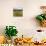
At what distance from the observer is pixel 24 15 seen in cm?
296

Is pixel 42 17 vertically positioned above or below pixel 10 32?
above

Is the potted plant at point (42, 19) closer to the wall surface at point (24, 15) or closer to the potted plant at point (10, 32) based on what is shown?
the wall surface at point (24, 15)

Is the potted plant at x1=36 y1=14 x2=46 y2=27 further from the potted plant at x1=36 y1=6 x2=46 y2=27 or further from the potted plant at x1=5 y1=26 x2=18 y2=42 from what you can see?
the potted plant at x1=5 y1=26 x2=18 y2=42

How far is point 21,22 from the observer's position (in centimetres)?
296

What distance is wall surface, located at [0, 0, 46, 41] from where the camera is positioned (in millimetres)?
2939

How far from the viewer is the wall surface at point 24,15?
116 inches

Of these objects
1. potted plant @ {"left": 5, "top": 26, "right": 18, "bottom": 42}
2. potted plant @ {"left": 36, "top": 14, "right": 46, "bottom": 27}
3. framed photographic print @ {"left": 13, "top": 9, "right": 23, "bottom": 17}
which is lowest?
potted plant @ {"left": 5, "top": 26, "right": 18, "bottom": 42}

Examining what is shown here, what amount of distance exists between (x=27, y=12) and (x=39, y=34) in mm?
412

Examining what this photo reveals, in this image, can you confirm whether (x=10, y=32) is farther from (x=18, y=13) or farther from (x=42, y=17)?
(x=42, y=17)

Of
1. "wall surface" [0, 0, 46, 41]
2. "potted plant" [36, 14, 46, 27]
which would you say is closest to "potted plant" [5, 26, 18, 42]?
"wall surface" [0, 0, 46, 41]

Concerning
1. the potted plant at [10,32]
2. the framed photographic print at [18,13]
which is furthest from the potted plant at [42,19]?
the potted plant at [10,32]

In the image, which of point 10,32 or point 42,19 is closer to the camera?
point 10,32

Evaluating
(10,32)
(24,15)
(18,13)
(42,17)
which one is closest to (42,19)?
(42,17)

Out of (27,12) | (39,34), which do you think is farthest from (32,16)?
(39,34)
